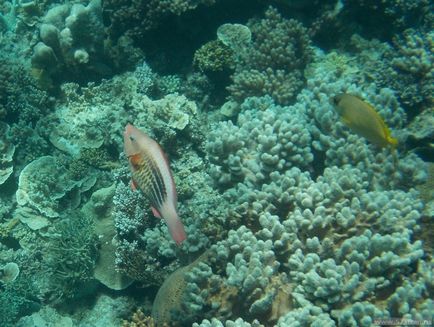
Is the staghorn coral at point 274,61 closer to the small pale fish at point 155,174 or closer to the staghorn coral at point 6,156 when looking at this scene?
the small pale fish at point 155,174

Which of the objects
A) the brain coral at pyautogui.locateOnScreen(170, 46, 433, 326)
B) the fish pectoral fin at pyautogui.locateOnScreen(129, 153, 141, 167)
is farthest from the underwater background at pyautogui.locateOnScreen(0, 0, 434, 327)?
the fish pectoral fin at pyautogui.locateOnScreen(129, 153, 141, 167)

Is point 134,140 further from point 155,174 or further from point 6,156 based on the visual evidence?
point 6,156

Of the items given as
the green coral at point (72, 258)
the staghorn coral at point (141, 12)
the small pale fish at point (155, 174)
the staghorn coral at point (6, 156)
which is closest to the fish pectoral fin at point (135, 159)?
the small pale fish at point (155, 174)

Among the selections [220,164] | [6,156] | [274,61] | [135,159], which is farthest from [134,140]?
[6,156]

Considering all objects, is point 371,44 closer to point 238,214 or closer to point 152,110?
point 152,110

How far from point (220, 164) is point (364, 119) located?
186 cm

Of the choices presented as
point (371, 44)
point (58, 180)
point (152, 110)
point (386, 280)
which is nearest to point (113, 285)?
point (58, 180)

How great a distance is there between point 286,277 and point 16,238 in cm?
476

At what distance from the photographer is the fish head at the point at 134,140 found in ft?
8.34

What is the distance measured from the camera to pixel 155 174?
255 centimetres

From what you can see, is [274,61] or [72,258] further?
[274,61]

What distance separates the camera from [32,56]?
282 inches

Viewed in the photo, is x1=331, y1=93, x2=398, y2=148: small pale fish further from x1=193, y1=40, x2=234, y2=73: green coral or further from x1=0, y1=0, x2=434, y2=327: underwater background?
x1=193, y1=40, x2=234, y2=73: green coral

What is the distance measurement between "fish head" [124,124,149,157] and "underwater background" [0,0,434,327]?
4.85 feet
